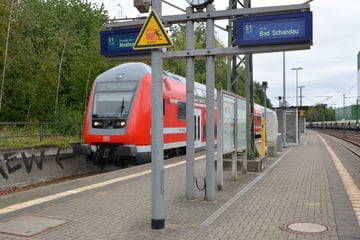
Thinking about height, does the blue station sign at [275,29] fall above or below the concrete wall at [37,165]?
above

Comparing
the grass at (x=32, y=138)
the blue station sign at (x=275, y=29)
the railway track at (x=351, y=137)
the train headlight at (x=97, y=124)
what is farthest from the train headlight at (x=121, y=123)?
the railway track at (x=351, y=137)

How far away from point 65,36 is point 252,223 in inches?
807

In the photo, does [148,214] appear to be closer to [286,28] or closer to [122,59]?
[122,59]

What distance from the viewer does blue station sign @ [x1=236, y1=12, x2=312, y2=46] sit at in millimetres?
7512

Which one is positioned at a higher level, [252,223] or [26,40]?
[26,40]

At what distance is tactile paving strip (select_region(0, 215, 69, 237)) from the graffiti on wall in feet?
17.9

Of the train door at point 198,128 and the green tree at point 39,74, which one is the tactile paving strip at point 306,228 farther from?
the green tree at point 39,74

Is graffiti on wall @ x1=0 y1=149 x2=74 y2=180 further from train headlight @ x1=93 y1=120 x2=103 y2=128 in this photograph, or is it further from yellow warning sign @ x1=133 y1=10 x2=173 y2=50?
yellow warning sign @ x1=133 y1=10 x2=173 y2=50

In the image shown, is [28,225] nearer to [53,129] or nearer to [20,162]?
[20,162]

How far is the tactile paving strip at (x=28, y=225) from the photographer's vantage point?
20.9 ft

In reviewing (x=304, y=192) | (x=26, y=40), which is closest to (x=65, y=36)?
(x=26, y=40)

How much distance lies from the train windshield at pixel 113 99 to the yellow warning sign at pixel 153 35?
836 cm

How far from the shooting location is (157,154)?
6.61 metres

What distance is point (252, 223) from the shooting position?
6906 millimetres
